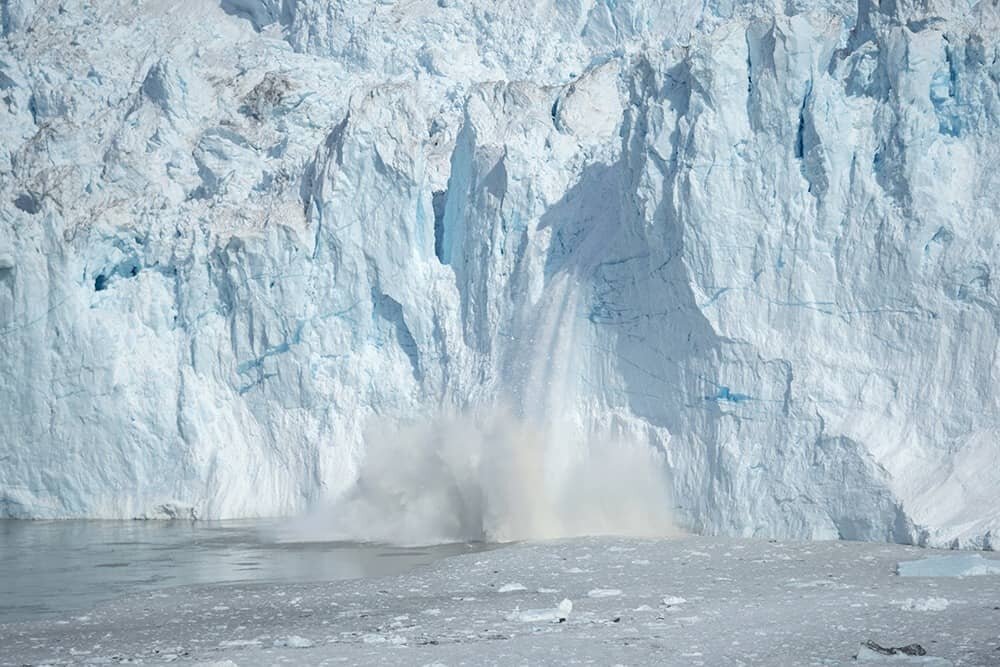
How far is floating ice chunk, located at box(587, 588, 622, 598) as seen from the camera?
36.9ft

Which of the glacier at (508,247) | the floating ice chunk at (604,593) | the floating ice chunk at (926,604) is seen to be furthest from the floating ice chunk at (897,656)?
the glacier at (508,247)

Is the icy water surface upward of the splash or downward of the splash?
downward

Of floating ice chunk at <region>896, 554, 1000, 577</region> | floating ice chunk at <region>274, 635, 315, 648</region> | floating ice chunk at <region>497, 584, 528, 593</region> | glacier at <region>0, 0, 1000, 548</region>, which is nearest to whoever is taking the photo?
floating ice chunk at <region>274, 635, 315, 648</region>

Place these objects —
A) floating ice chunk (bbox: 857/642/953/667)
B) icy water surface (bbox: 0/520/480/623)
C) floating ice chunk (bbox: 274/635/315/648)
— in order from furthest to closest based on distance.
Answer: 1. icy water surface (bbox: 0/520/480/623)
2. floating ice chunk (bbox: 274/635/315/648)
3. floating ice chunk (bbox: 857/642/953/667)

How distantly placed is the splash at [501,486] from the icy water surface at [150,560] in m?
0.92

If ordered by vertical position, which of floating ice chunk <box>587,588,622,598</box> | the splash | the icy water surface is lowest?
floating ice chunk <box>587,588,622,598</box>

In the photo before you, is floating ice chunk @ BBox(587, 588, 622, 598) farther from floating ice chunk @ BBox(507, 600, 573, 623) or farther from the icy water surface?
the icy water surface

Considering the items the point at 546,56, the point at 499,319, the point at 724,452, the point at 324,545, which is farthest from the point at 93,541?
the point at 546,56

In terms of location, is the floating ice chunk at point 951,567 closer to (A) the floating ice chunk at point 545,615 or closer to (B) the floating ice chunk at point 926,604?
(B) the floating ice chunk at point 926,604

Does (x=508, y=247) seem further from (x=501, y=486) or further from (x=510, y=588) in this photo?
(x=510, y=588)

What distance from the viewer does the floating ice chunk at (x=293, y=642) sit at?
30.5 ft

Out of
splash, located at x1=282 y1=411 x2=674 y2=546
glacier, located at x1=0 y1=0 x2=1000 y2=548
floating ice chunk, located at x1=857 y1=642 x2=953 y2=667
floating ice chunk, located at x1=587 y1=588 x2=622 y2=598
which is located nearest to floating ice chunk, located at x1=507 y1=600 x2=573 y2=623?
floating ice chunk, located at x1=587 y1=588 x2=622 y2=598

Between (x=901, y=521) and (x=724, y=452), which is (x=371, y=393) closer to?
(x=724, y=452)

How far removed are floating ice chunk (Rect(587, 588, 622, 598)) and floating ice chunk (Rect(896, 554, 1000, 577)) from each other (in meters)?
2.58
